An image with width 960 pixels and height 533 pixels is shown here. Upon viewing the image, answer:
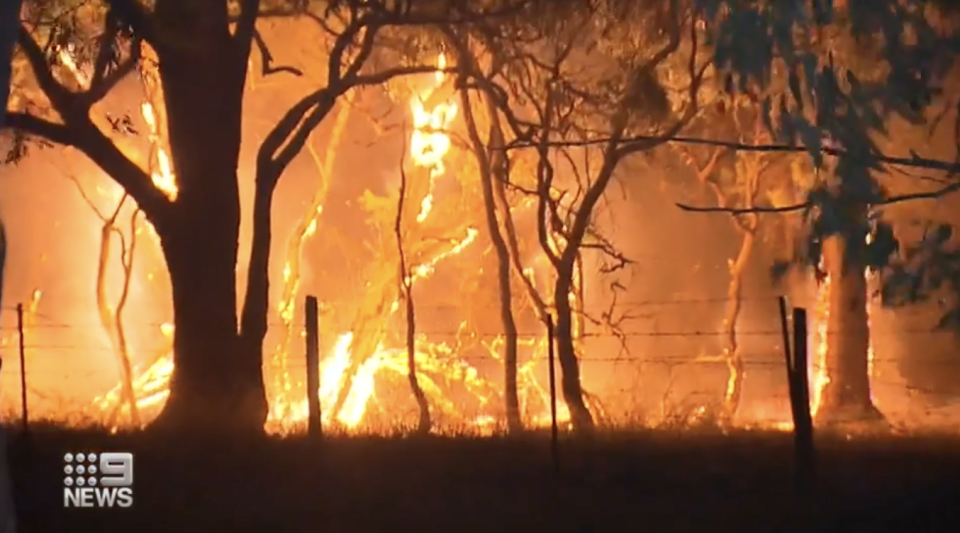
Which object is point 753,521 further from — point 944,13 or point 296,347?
point 296,347

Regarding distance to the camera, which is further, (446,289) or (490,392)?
(446,289)

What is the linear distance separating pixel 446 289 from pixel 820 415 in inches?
379

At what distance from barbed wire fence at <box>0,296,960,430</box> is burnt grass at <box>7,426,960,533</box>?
1170 centimetres

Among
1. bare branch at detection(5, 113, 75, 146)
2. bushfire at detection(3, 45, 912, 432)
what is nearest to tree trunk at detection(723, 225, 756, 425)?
bushfire at detection(3, 45, 912, 432)

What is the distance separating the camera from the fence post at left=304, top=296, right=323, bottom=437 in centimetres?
1097

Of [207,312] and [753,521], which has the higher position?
[207,312]

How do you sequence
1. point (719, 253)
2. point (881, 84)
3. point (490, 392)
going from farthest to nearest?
point (719, 253) < point (490, 392) < point (881, 84)

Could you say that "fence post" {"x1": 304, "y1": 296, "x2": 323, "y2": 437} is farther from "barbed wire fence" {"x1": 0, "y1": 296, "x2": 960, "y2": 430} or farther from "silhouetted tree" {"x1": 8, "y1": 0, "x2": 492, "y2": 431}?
"barbed wire fence" {"x1": 0, "y1": 296, "x2": 960, "y2": 430}

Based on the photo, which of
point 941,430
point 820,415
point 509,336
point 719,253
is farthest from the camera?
point 719,253

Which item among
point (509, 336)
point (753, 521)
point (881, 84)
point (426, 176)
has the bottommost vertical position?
point (753, 521)

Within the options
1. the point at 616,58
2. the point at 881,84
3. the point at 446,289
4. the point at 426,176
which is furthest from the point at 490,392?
the point at 881,84

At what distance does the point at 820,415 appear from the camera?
20000 millimetres

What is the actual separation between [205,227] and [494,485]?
433 centimetres

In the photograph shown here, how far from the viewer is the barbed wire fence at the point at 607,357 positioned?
25.3 m
